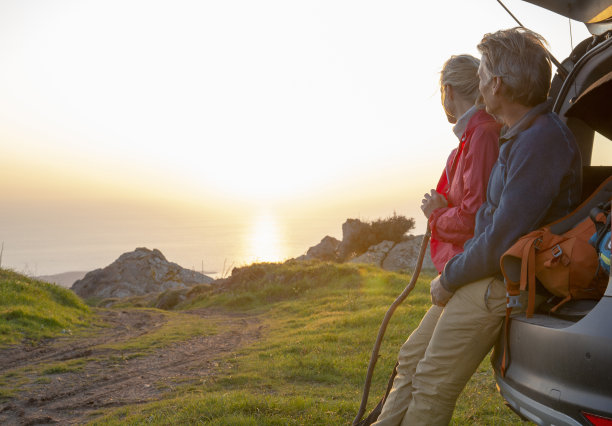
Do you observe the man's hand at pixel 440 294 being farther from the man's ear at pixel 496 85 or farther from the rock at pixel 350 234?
the rock at pixel 350 234

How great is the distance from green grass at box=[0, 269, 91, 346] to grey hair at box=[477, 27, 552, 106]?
33.6 feet

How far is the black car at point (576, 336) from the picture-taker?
182 cm

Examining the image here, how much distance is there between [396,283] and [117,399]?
1157 cm

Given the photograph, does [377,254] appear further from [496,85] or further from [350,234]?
[496,85]

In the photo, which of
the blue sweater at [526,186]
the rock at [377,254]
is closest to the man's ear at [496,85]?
the blue sweater at [526,186]

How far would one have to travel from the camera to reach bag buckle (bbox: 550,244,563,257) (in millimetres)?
2098

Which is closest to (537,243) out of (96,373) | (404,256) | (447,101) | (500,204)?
(500,204)

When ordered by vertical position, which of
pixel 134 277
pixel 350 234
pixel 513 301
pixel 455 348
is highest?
pixel 350 234

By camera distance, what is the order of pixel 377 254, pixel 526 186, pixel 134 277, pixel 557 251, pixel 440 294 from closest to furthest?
pixel 557 251
pixel 526 186
pixel 440 294
pixel 377 254
pixel 134 277

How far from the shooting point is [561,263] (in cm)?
211

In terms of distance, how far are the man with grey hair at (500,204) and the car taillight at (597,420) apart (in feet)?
2.24

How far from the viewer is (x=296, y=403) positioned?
16.5ft

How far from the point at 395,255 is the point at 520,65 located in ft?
80.4

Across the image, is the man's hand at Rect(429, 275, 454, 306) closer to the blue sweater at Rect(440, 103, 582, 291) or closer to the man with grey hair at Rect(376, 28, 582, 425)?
the man with grey hair at Rect(376, 28, 582, 425)
